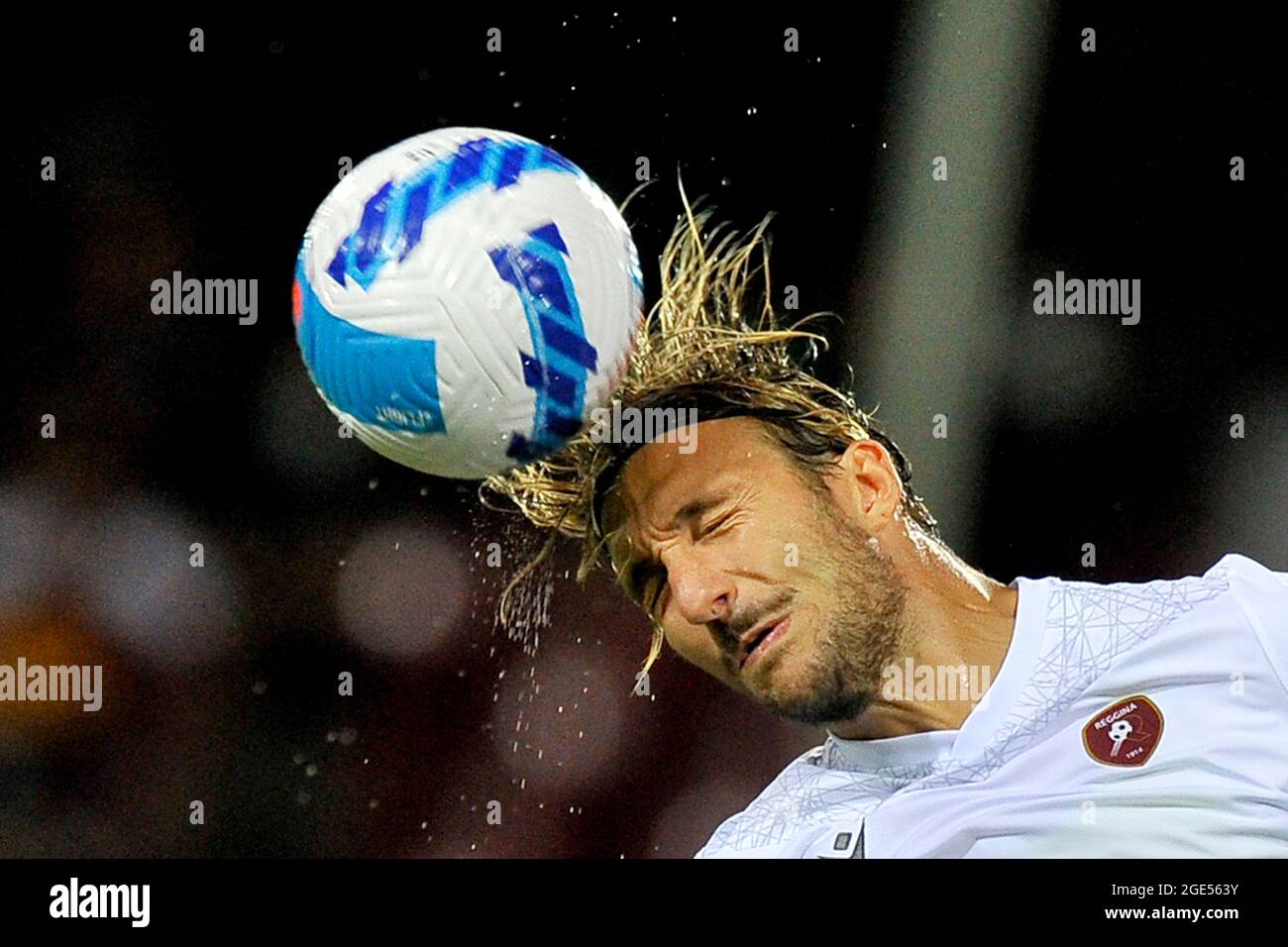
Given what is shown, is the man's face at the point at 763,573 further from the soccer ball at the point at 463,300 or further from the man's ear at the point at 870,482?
the soccer ball at the point at 463,300

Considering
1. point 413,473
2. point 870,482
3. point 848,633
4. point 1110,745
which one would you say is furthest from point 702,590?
point 413,473

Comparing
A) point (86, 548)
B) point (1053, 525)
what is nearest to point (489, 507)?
point (86, 548)

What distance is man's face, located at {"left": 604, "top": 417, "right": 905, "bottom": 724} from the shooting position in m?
2.61

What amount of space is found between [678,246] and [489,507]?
65cm

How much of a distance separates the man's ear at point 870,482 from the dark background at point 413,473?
27 cm

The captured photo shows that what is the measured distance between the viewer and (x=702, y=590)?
261 centimetres

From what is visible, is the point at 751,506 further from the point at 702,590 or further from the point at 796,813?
the point at 796,813

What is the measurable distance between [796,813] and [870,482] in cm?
61

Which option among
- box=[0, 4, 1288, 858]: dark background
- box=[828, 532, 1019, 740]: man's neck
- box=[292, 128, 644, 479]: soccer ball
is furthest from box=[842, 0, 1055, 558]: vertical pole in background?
box=[292, 128, 644, 479]: soccer ball

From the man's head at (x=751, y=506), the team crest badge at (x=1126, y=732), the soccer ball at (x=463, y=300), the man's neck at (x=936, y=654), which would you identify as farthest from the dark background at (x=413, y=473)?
the soccer ball at (x=463, y=300)

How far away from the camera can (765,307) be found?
2992mm

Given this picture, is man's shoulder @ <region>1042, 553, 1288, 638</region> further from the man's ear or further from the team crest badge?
the man's ear
